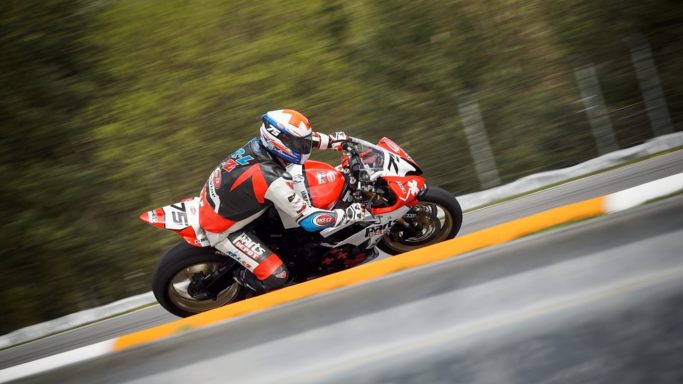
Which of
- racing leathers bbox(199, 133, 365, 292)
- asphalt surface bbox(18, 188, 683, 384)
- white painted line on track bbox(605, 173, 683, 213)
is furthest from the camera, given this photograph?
racing leathers bbox(199, 133, 365, 292)

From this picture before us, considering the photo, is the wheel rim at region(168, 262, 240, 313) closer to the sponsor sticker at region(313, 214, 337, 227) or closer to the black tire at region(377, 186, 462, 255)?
the sponsor sticker at region(313, 214, 337, 227)

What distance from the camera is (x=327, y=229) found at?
15.5 feet

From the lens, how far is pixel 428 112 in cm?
817

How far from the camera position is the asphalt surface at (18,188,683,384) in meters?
2.37

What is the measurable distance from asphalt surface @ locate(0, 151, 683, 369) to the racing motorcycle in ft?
2.89

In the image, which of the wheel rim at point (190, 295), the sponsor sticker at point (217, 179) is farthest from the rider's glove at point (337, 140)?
the wheel rim at point (190, 295)

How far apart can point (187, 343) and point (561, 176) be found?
5.10 metres

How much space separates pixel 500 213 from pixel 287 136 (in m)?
2.75

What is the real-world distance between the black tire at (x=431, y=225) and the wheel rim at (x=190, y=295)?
1.35 m

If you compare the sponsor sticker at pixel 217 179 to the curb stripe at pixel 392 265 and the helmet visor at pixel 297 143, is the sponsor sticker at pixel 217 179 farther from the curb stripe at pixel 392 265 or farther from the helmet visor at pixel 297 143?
the curb stripe at pixel 392 265

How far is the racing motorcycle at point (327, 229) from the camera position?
4758 mm

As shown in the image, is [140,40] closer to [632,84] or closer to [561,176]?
[561,176]

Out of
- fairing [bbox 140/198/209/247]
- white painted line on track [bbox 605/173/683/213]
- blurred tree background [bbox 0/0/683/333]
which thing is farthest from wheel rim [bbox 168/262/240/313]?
white painted line on track [bbox 605/173/683/213]

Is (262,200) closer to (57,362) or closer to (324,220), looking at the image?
(324,220)
